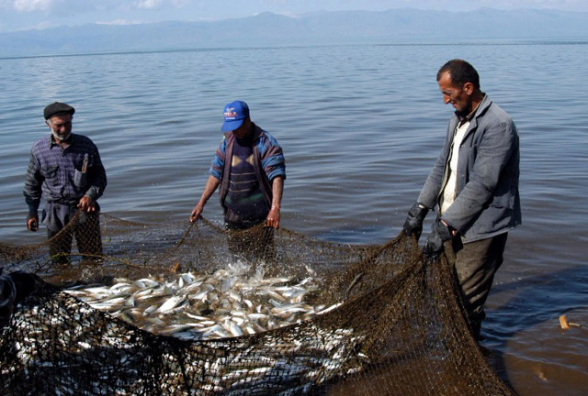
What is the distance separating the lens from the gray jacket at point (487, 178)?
452 cm

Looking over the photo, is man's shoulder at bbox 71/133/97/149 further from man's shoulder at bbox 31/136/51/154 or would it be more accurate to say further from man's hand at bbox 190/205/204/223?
man's hand at bbox 190/205/204/223

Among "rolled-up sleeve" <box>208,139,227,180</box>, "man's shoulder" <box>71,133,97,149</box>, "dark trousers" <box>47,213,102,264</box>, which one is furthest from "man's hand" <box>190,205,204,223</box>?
"man's shoulder" <box>71,133,97,149</box>

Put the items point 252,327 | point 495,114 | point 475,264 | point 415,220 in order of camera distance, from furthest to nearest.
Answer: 1. point 252,327
2. point 415,220
3. point 475,264
4. point 495,114

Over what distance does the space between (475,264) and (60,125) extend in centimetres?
457

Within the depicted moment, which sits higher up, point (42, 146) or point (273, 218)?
point (42, 146)

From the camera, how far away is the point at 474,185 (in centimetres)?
460

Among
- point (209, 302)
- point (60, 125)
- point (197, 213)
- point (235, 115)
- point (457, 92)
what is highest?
point (457, 92)

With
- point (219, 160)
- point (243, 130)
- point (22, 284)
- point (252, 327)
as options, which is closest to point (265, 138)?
point (243, 130)

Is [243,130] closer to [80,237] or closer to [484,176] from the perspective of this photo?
[80,237]

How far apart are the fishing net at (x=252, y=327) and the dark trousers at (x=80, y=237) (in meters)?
0.03

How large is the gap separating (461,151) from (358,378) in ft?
6.62

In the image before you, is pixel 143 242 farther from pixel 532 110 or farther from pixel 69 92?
pixel 69 92

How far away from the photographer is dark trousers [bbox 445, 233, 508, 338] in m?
4.87

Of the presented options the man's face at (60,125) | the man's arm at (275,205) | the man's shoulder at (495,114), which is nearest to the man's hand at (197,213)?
the man's arm at (275,205)
